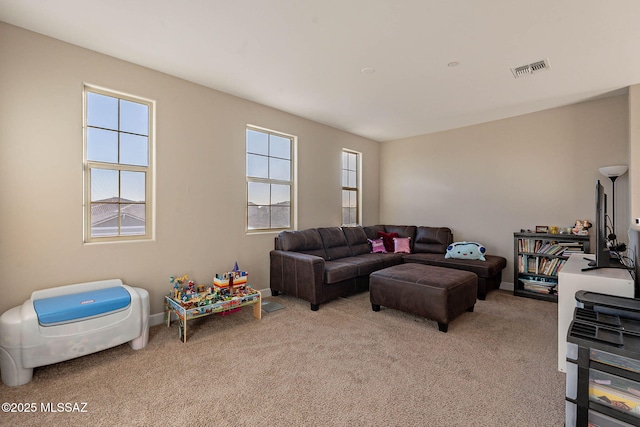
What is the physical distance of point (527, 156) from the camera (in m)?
4.50

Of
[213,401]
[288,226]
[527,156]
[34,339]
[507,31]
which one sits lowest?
[213,401]

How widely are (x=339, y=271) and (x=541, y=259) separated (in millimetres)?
2889

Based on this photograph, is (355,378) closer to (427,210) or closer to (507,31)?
(507,31)

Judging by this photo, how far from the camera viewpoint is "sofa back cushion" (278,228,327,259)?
4.08 m

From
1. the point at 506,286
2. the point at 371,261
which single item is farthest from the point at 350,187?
the point at 506,286

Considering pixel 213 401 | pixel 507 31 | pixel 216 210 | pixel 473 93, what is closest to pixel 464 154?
pixel 473 93

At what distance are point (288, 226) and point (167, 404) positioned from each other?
299cm

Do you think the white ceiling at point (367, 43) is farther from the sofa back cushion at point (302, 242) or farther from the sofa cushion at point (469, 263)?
the sofa cushion at point (469, 263)

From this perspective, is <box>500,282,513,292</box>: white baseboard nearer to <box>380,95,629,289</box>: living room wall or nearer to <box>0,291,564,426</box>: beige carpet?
<box>380,95,629,289</box>: living room wall

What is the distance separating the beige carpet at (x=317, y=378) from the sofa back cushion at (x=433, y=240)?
1924mm

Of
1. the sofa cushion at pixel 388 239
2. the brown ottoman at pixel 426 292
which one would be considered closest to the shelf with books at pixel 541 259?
the brown ottoman at pixel 426 292

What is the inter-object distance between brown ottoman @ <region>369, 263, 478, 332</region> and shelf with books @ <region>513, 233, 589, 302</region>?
1331 mm

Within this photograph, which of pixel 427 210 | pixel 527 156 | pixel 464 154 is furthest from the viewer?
pixel 427 210

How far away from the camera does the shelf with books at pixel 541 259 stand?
392 cm
